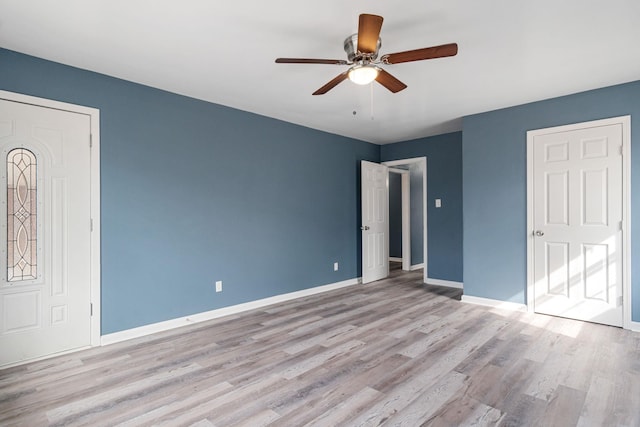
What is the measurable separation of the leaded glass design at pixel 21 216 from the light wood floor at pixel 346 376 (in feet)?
2.51

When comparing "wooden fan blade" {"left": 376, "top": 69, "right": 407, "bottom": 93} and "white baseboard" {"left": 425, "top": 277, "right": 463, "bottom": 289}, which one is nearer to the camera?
"wooden fan blade" {"left": 376, "top": 69, "right": 407, "bottom": 93}

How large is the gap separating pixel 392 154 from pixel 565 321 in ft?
11.7

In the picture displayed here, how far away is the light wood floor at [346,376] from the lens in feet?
6.56

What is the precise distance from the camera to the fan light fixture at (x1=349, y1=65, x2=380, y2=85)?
2.31 metres

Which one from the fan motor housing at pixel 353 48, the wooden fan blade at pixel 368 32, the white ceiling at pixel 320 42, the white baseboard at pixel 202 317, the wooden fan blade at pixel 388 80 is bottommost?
the white baseboard at pixel 202 317

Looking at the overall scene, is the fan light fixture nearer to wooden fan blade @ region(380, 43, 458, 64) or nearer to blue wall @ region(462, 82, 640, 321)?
wooden fan blade @ region(380, 43, 458, 64)

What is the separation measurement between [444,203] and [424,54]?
373 centimetres

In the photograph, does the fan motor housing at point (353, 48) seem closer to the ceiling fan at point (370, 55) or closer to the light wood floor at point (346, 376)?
the ceiling fan at point (370, 55)

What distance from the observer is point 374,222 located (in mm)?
5797

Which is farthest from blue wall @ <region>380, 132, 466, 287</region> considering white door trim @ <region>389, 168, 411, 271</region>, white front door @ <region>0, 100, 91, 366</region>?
white front door @ <region>0, 100, 91, 366</region>

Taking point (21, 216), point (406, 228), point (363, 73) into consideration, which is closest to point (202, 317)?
point (21, 216)

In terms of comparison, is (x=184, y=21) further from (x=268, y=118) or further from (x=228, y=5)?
(x=268, y=118)

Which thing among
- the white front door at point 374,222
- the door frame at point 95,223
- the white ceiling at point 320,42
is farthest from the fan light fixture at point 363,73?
the white front door at point 374,222

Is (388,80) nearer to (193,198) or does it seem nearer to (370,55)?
(370,55)
